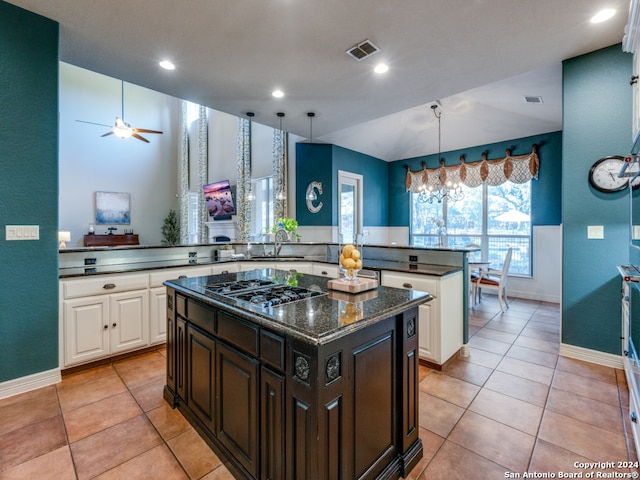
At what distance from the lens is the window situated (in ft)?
21.5

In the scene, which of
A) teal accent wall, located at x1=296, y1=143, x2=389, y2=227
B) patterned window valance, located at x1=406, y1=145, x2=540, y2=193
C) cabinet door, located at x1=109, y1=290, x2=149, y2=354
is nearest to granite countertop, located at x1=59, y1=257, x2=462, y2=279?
cabinet door, located at x1=109, y1=290, x2=149, y2=354

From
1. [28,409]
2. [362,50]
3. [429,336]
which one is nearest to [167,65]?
[362,50]

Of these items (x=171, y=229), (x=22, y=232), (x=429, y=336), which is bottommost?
(x=429, y=336)

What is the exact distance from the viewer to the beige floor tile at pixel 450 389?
2.25 m

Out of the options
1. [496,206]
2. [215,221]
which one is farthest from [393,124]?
[215,221]

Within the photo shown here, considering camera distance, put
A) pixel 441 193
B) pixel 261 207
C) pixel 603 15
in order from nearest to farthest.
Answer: pixel 603 15, pixel 441 193, pixel 261 207

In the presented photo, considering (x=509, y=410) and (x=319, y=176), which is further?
(x=319, y=176)

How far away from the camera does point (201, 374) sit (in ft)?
5.90

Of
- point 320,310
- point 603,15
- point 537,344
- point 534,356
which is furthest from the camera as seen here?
point 537,344

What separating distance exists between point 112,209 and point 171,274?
6.61m

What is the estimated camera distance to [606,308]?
2.72m

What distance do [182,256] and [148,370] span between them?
1.48 metres

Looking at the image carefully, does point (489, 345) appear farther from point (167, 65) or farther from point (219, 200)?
point (219, 200)

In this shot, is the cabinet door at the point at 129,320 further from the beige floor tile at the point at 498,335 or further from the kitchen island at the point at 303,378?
the beige floor tile at the point at 498,335
